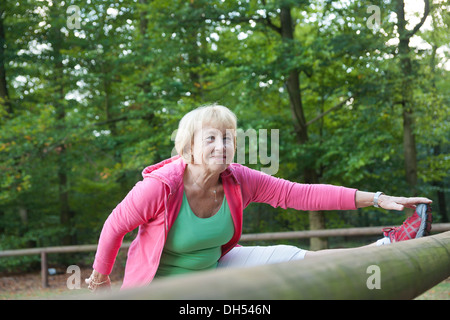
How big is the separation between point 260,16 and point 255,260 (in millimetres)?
10431

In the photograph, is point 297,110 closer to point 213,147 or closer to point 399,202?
point 399,202

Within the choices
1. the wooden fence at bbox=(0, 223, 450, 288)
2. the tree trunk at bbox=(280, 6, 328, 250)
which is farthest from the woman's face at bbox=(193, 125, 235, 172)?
the tree trunk at bbox=(280, 6, 328, 250)

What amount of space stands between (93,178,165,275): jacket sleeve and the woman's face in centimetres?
27

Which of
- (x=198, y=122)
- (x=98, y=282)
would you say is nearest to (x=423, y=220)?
(x=198, y=122)

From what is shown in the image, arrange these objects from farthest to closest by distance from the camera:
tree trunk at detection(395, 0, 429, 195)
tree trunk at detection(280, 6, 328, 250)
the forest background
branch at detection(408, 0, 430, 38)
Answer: tree trunk at detection(280, 6, 328, 250) < the forest background < branch at detection(408, 0, 430, 38) < tree trunk at detection(395, 0, 429, 195)

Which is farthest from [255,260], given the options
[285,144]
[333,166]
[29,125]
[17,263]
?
[17,263]

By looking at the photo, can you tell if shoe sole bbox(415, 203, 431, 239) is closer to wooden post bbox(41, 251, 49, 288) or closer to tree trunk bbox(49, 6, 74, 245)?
wooden post bbox(41, 251, 49, 288)

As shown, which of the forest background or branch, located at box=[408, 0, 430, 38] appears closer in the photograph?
branch, located at box=[408, 0, 430, 38]

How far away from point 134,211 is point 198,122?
0.55 metres

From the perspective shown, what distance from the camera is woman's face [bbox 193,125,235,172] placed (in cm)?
234

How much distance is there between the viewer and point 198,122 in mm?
2354

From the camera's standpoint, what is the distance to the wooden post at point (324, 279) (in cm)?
74

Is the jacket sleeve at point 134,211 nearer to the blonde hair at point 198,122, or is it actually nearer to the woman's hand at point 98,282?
the woman's hand at point 98,282
